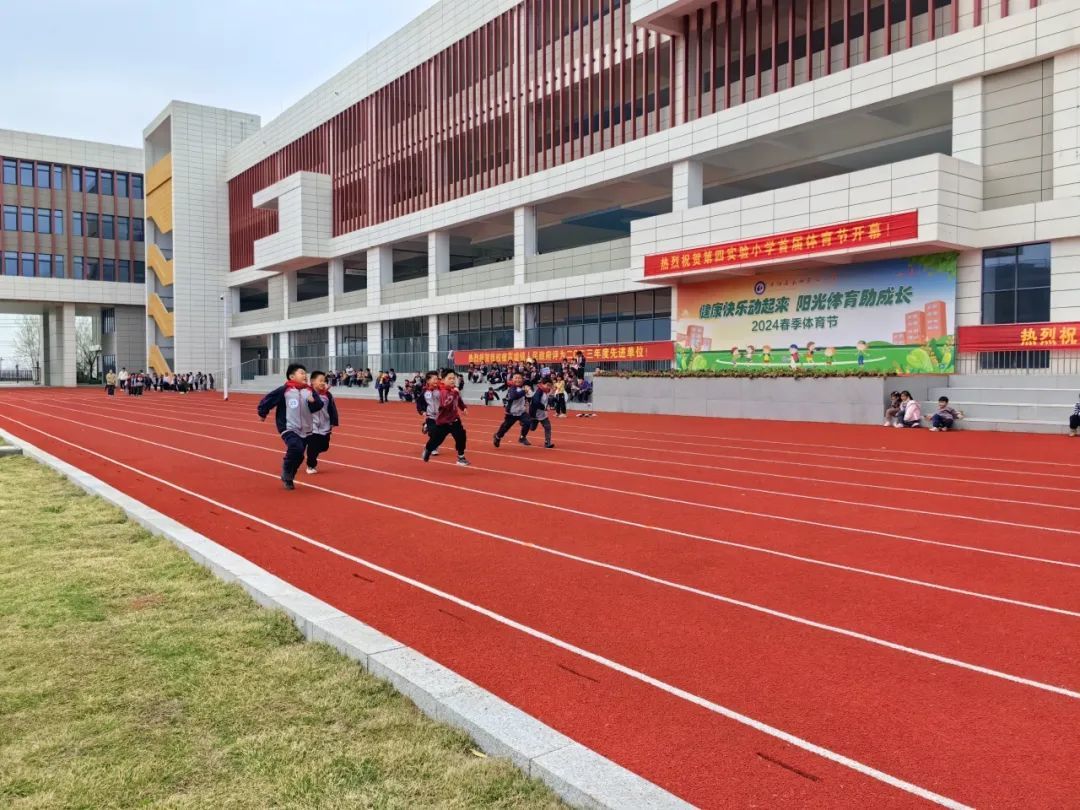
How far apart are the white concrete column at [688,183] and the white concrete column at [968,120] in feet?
29.2

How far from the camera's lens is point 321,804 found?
2928 mm

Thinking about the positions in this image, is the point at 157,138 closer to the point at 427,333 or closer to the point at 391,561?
the point at 427,333

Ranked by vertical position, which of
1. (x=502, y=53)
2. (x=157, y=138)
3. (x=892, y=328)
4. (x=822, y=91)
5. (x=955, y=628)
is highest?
(x=157, y=138)

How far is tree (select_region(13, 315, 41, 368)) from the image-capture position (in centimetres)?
9788

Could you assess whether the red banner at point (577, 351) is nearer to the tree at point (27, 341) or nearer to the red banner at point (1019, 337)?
the red banner at point (1019, 337)

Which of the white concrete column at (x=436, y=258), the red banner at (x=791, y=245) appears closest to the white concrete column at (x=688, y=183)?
the red banner at (x=791, y=245)

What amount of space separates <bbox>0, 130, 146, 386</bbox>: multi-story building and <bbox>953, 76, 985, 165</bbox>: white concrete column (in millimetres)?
63589

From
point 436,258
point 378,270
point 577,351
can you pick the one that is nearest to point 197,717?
point 577,351

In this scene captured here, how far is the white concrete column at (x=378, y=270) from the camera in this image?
1802 inches

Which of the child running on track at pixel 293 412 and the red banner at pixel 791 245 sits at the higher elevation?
the red banner at pixel 791 245

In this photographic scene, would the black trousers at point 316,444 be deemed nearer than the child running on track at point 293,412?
No

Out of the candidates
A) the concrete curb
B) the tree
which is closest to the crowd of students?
the tree

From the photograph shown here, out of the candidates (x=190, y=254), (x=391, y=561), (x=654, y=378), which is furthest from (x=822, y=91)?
(x=190, y=254)

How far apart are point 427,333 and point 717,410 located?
71.4ft
